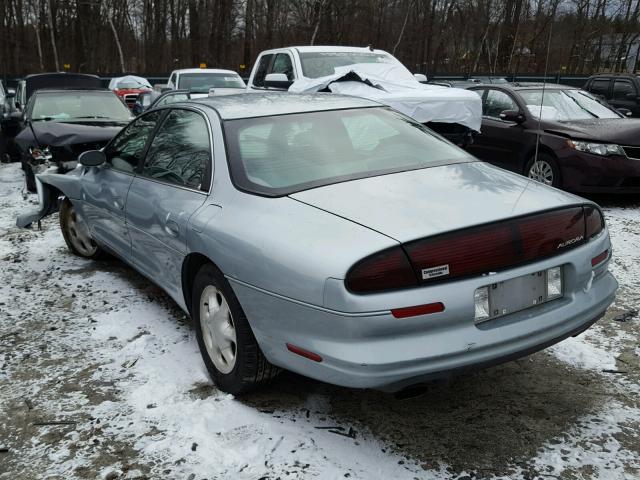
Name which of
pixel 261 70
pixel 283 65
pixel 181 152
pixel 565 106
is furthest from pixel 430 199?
pixel 261 70

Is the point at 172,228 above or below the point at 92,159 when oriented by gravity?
below

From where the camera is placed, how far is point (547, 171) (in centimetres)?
755

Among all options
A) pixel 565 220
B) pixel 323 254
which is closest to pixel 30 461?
pixel 323 254

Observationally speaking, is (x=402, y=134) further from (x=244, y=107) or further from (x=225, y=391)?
(x=225, y=391)

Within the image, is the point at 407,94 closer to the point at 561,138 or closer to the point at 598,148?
the point at 561,138

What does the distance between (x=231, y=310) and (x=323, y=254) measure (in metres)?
0.73

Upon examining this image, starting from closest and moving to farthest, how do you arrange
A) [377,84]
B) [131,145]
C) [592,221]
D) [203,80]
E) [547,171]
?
[592,221] → [131,145] → [547,171] → [377,84] → [203,80]

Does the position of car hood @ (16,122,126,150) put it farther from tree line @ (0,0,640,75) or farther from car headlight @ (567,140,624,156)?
tree line @ (0,0,640,75)

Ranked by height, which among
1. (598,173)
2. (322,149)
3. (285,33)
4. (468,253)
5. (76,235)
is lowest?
(76,235)

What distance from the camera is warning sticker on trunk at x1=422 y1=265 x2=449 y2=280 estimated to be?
93.2 inches

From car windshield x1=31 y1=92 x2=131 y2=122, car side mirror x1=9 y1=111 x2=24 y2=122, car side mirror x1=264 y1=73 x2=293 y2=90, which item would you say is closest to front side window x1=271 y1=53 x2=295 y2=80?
car side mirror x1=264 y1=73 x2=293 y2=90

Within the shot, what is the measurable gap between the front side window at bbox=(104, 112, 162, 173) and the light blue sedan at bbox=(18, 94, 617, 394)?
0.33 m

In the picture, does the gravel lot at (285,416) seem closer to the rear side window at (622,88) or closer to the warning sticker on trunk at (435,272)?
the warning sticker on trunk at (435,272)

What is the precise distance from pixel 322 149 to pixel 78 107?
6749 mm
